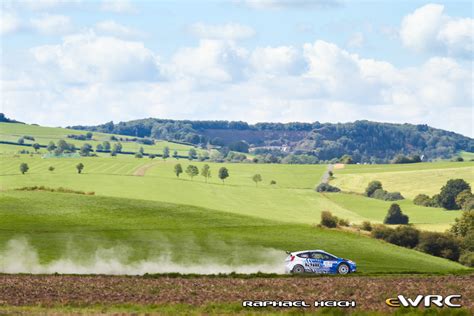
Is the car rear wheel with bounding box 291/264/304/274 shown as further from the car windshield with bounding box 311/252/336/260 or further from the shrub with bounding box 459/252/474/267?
the shrub with bounding box 459/252/474/267

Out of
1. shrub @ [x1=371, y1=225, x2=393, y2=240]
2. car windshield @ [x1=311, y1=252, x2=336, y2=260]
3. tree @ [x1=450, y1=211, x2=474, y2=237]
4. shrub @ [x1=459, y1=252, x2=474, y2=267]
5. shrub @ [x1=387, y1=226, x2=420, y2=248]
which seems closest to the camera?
car windshield @ [x1=311, y1=252, x2=336, y2=260]

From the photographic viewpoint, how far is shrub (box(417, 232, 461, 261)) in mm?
100106

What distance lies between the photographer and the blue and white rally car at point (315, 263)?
64.1 m

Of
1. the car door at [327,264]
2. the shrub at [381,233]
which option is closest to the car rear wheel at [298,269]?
the car door at [327,264]

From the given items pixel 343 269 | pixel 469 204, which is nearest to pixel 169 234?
pixel 343 269

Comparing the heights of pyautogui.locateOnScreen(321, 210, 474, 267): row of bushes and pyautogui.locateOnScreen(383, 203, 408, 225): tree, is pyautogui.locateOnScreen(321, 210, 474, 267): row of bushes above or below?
above

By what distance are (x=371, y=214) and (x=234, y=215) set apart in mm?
96577

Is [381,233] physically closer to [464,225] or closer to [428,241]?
[428,241]

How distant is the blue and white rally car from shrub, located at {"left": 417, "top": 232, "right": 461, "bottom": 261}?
1476 inches

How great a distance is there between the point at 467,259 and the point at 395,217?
84.3m

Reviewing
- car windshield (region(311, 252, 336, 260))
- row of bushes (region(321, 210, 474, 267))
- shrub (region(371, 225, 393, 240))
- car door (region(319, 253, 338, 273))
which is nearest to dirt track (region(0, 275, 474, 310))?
car door (region(319, 253, 338, 273))

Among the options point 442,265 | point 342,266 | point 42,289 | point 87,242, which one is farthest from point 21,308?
point 442,265

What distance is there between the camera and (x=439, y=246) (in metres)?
100

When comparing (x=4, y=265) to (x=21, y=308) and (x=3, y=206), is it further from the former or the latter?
(x=21, y=308)
